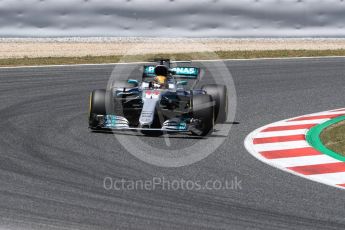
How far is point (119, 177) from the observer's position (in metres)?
8.95

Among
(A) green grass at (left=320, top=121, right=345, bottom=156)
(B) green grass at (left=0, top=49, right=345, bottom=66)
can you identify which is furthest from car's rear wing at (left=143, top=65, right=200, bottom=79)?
(B) green grass at (left=0, top=49, right=345, bottom=66)

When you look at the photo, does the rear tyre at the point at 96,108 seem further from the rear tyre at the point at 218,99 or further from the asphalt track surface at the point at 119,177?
the rear tyre at the point at 218,99

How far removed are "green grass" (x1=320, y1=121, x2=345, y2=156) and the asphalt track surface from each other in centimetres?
102

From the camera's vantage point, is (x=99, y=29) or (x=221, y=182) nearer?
(x=221, y=182)

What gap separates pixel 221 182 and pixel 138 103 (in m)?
3.13

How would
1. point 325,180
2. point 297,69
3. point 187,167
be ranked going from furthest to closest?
point 297,69 < point 187,167 < point 325,180

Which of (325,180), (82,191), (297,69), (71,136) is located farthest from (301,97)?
(82,191)

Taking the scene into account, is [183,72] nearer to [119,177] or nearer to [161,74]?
[161,74]

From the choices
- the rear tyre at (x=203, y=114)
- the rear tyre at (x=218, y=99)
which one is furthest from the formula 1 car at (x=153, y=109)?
the rear tyre at (x=218, y=99)

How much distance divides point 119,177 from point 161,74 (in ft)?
11.4

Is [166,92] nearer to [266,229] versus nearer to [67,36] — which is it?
[266,229]

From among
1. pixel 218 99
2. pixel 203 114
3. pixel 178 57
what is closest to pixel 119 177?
pixel 203 114

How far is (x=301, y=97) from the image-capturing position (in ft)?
51.3

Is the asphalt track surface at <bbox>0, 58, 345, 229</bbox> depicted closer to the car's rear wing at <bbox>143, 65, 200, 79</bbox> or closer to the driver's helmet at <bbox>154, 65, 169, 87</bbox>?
the car's rear wing at <bbox>143, 65, 200, 79</bbox>
